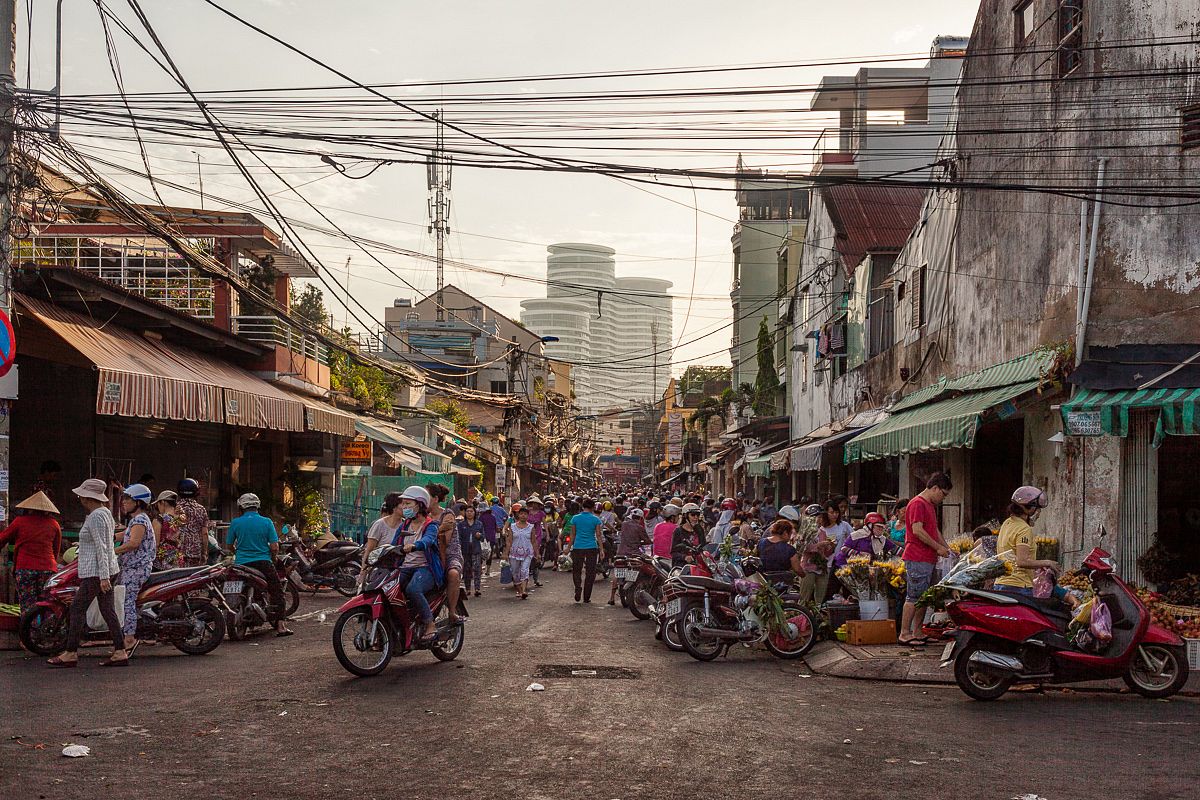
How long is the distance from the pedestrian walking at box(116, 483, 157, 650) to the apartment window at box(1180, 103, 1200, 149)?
478 inches

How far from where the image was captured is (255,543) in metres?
13.7

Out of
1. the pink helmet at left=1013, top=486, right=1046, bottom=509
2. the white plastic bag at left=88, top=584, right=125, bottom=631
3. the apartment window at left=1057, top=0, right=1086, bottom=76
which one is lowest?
the white plastic bag at left=88, top=584, right=125, bottom=631

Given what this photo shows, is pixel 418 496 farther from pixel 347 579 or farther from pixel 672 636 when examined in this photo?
pixel 347 579

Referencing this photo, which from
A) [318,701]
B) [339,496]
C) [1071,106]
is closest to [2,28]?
[318,701]

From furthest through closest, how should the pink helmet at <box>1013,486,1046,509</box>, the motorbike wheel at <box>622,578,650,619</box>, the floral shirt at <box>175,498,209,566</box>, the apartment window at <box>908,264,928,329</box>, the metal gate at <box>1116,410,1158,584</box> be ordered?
the apartment window at <box>908,264,928,329</box>, the motorbike wheel at <box>622,578,650,619</box>, the floral shirt at <box>175,498,209,566</box>, the metal gate at <box>1116,410,1158,584</box>, the pink helmet at <box>1013,486,1046,509</box>

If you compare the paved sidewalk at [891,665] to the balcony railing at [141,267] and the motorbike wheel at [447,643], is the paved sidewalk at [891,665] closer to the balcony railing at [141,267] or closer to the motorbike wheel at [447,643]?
the motorbike wheel at [447,643]

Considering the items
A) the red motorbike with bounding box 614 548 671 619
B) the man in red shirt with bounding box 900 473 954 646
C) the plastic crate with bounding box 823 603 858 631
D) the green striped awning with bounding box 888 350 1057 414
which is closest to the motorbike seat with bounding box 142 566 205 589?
the red motorbike with bounding box 614 548 671 619

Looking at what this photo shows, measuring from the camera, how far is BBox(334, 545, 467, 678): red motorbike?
10.4 m

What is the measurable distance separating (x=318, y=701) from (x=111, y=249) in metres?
16.9

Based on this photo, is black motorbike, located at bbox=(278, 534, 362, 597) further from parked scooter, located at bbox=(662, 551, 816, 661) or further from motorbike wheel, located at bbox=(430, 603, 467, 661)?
parked scooter, located at bbox=(662, 551, 816, 661)

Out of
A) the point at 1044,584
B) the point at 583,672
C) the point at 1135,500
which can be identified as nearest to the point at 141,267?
the point at 583,672

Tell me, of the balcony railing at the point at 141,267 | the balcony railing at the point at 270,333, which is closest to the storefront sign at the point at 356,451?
the balcony railing at the point at 270,333

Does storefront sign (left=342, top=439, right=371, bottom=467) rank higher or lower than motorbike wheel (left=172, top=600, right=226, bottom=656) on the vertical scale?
higher

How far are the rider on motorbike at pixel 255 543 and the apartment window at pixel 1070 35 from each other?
1150 cm
